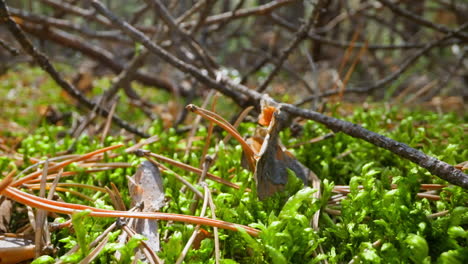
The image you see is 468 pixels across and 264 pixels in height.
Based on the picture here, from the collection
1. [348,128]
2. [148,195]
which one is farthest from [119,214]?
[348,128]

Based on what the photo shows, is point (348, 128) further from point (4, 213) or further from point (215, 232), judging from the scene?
point (4, 213)

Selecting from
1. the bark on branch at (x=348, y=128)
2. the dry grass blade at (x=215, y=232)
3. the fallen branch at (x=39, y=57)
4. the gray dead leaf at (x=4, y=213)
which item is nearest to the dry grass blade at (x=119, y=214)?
the dry grass blade at (x=215, y=232)

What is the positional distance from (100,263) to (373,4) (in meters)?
3.64

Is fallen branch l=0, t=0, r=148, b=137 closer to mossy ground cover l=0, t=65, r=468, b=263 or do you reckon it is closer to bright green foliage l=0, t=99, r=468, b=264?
mossy ground cover l=0, t=65, r=468, b=263

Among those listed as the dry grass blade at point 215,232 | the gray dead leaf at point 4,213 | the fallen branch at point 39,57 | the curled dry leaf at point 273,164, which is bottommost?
the gray dead leaf at point 4,213

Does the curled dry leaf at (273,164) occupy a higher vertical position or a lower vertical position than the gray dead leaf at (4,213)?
higher

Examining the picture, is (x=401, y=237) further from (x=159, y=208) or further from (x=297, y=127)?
(x=297, y=127)

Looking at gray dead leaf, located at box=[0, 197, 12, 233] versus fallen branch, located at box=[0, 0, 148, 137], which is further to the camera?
fallen branch, located at box=[0, 0, 148, 137]

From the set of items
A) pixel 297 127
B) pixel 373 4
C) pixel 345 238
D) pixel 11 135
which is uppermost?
pixel 373 4

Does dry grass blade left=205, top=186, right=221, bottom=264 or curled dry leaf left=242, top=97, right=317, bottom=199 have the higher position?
curled dry leaf left=242, top=97, right=317, bottom=199

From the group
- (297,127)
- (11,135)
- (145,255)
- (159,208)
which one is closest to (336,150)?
(297,127)

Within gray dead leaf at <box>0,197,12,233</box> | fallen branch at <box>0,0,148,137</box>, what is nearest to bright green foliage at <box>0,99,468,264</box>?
gray dead leaf at <box>0,197,12,233</box>

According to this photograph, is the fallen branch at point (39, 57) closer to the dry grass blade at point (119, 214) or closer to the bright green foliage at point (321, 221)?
the bright green foliage at point (321, 221)

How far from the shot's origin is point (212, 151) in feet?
5.76
